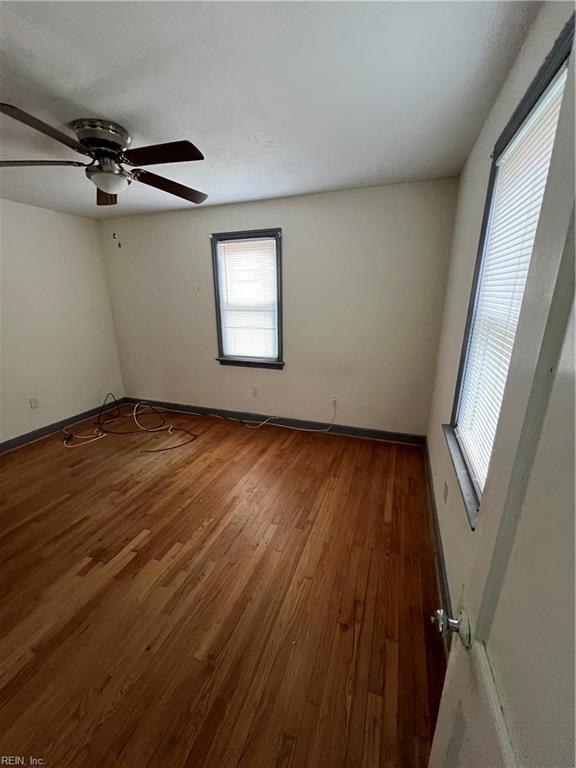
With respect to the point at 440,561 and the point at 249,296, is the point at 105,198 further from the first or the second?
the point at 440,561

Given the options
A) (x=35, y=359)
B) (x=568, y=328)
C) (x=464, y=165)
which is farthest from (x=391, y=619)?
(x=35, y=359)

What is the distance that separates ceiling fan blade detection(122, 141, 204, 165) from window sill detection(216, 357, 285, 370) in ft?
6.68

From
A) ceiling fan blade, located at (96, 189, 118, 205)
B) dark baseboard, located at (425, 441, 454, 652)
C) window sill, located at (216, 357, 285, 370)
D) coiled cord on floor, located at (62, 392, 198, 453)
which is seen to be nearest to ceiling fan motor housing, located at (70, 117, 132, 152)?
ceiling fan blade, located at (96, 189, 118, 205)

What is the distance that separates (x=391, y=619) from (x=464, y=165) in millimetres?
2896

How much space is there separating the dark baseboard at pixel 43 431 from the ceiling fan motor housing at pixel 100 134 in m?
2.86

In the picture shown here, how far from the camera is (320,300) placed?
9.62ft

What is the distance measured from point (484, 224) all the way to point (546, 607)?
5.67 feet

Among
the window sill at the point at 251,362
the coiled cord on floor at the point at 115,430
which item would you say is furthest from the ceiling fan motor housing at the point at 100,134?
the coiled cord on floor at the point at 115,430

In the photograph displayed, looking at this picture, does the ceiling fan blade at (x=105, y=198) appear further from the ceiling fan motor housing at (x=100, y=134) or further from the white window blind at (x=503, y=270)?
the white window blind at (x=503, y=270)

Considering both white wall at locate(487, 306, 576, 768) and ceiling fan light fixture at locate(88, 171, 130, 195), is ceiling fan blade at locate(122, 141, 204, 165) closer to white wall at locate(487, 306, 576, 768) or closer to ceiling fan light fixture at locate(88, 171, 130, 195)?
ceiling fan light fixture at locate(88, 171, 130, 195)

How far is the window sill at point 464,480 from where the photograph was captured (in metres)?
1.20

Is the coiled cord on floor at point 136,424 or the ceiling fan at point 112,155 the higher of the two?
the ceiling fan at point 112,155

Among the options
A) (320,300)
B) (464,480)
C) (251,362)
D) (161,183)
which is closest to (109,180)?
(161,183)

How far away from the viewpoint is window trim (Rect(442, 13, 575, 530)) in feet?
2.77
